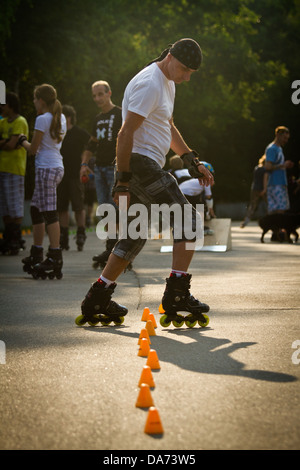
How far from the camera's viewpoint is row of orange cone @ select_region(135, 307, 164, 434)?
3.32m

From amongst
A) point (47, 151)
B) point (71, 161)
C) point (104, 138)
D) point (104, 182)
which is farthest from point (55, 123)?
point (71, 161)

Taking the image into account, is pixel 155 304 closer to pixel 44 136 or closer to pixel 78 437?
pixel 44 136

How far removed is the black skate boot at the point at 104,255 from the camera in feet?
29.9

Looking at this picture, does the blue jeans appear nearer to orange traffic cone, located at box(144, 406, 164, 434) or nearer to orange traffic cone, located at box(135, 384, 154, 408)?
orange traffic cone, located at box(135, 384, 154, 408)

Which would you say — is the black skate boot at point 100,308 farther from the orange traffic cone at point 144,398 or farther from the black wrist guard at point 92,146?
the black wrist guard at point 92,146

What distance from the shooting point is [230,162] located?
44.2 metres

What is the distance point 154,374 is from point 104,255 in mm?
5256

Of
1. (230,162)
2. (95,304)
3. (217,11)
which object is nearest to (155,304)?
(95,304)

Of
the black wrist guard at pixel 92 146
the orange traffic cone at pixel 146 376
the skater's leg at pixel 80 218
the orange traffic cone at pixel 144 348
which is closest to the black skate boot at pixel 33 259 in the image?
the black wrist guard at pixel 92 146

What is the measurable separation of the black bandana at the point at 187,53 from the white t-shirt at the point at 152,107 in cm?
16

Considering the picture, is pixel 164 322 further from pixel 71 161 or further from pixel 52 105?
pixel 71 161

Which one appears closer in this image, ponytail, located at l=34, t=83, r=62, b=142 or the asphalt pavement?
the asphalt pavement

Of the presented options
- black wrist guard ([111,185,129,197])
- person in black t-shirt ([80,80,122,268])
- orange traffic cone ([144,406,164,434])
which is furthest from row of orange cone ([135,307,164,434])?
person in black t-shirt ([80,80,122,268])

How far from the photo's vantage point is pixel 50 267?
8.87 metres
